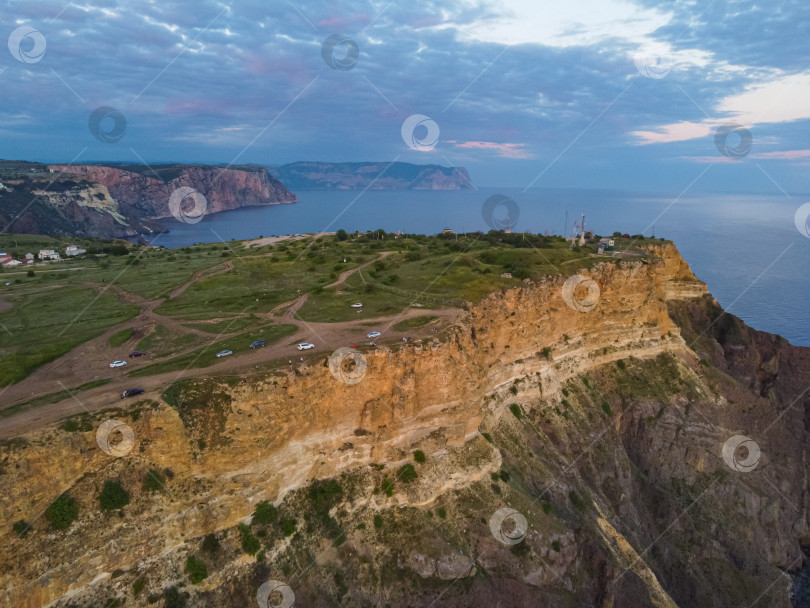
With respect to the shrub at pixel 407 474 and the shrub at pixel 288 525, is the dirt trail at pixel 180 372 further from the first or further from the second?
the shrub at pixel 288 525

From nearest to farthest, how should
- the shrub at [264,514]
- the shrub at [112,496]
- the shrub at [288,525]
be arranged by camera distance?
the shrub at [112,496]
the shrub at [264,514]
the shrub at [288,525]

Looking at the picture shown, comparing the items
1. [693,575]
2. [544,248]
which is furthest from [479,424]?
[544,248]

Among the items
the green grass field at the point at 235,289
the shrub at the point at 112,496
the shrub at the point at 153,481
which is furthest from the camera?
the green grass field at the point at 235,289

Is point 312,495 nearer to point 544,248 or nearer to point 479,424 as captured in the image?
point 479,424

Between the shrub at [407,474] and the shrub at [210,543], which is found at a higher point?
the shrub at [407,474]

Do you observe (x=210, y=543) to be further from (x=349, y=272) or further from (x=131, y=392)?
(x=349, y=272)

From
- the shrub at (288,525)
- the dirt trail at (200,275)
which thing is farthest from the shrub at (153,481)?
the dirt trail at (200,275)
